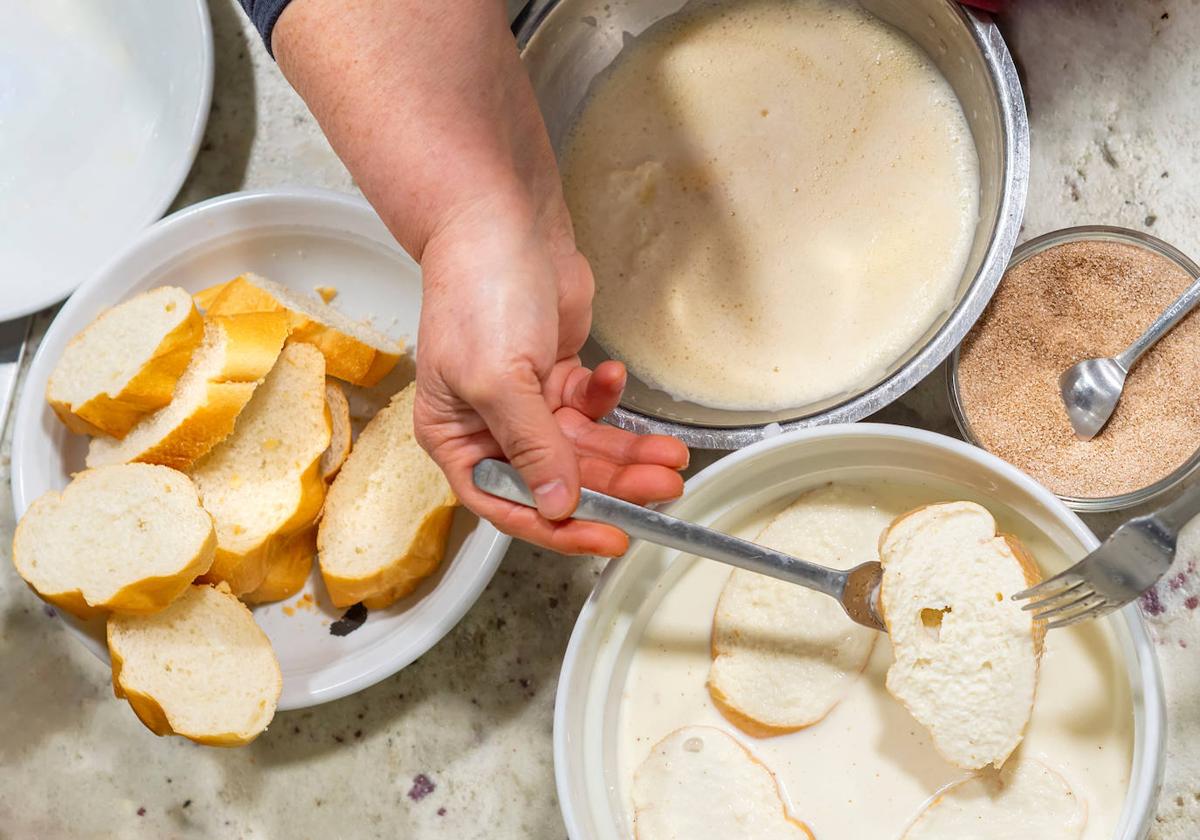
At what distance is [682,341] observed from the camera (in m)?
1.10

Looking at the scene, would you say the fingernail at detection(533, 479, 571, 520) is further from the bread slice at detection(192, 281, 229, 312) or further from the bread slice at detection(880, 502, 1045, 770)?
the bread slice at detection(192, 281, 229, 312)

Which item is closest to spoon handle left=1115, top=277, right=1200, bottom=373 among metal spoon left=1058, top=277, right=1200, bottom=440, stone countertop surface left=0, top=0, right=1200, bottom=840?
metal spoon left=1058, top=277, right=1200, bottom=440

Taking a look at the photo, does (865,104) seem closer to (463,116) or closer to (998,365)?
(998,365)

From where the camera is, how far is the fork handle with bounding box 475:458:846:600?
2.87ft

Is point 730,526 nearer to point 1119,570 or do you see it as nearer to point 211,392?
point 1119,570

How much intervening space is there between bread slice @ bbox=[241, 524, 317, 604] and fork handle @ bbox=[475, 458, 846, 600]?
34 centimetres

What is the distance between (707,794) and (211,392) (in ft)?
1.90

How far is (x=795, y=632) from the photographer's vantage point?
3.32 feet

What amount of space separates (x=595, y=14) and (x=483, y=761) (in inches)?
29.9

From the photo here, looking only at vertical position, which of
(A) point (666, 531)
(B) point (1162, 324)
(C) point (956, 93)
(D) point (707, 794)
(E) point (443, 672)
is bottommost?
(E) point (443, 672)

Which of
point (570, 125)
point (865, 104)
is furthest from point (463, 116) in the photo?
point (865, 104)

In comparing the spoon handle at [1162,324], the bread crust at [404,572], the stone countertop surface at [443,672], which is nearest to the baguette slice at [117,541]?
the bread crust at [404,572]

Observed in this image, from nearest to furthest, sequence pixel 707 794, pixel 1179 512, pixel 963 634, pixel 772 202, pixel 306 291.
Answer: pixel 1179 512, pixel 963 634, pixel 707 794, pixel 772 202, pixel 306 291

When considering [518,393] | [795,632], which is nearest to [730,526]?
[795,632]
